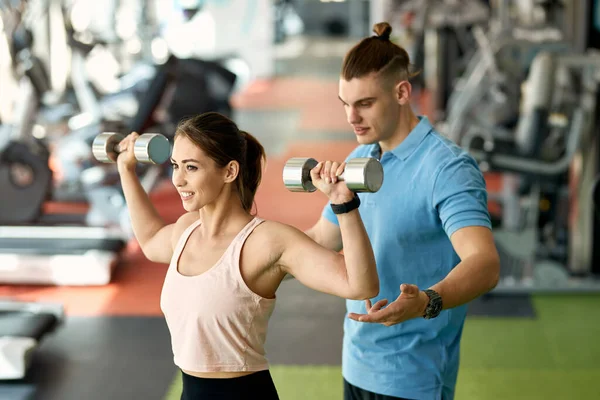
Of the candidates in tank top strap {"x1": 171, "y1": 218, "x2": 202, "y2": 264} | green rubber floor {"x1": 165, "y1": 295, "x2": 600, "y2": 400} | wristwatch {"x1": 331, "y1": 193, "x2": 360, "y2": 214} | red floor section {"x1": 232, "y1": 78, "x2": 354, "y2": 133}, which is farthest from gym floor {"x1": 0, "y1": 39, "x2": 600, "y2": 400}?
red floor section {"x1": 232, "y1": 78, "x2": 354, "y2": 133}

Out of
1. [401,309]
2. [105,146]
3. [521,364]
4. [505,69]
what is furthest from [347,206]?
[505,69]

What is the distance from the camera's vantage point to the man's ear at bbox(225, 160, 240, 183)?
1713mm

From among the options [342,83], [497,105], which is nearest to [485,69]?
[497,105]

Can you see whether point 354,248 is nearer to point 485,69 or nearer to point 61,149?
point 485,69

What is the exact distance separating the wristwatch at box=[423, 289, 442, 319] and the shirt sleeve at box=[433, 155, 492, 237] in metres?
0.20

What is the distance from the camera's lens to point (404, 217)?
179cm

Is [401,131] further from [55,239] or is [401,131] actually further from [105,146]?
[55,239]

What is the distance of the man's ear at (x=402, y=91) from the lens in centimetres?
184

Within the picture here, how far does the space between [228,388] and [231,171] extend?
47 cm

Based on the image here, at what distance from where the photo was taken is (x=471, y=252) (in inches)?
64.4

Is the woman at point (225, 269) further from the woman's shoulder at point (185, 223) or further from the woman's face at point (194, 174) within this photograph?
the woman's shoulder at point (185, 223)

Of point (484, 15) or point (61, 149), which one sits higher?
point (484, 15)

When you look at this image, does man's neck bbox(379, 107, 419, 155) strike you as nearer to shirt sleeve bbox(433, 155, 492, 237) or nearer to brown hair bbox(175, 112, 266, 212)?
shirt sleeve bbox(433, 155, 492, 237)

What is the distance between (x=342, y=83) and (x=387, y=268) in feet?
1.49
